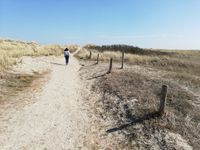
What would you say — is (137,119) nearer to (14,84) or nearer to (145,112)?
(145,112)

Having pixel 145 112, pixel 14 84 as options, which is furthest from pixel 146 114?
pixel 14 84

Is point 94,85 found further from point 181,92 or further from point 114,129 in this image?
point 114,129

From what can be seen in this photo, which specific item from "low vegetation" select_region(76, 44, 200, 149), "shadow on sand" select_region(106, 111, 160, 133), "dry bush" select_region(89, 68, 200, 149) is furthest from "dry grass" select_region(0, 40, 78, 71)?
"shadow on sand" select_region(106, 111, 160, 133)

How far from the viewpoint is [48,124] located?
1166 cm

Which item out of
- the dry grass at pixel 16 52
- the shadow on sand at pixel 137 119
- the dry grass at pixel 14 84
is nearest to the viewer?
the shadow on sand at pixel 137 119

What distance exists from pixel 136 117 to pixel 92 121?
210 cm

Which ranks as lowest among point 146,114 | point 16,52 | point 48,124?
point 48,124

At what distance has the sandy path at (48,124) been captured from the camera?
9844 millimetres

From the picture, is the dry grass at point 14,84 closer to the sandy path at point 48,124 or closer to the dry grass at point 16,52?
the sandy path at point 48,124

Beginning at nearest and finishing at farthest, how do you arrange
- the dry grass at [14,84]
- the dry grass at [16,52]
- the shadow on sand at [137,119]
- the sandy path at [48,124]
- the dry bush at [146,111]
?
the sandy path at [48,124] → the dry bush at [146,111] → the shadow on sand at [137,119] → the dry grass at [14,84] → the dry grass at [16,52]

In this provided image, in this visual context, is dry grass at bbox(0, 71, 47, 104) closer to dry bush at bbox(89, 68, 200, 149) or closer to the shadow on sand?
dry bush at bbox(89, 68, 200, 149)

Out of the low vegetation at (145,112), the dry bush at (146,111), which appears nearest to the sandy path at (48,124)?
the low vegetation at (145,112)

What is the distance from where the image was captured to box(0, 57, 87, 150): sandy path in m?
9.84

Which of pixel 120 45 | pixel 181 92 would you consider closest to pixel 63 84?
pixel 181 92
